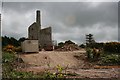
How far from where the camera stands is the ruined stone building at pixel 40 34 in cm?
2709

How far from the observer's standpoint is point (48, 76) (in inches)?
389

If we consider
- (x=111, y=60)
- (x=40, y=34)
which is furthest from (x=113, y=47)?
(x=40, y=34)

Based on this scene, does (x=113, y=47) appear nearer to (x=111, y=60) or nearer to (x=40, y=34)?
(x=111, y=60)

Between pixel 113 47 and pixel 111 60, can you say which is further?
pixel 113 47

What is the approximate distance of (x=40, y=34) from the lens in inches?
1093

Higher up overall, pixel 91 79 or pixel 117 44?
pixel 117 44

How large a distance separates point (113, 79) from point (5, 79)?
3.71 m

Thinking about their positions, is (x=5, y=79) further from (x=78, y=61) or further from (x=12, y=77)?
(x=78, y=61)

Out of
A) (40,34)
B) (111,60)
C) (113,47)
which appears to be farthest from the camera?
(40,34)


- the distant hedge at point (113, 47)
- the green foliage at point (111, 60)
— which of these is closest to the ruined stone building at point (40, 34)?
the distant hedge at point (113, 47)

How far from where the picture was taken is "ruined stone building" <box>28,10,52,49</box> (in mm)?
27094

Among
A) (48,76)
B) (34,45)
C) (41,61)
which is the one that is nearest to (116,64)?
(41,61)

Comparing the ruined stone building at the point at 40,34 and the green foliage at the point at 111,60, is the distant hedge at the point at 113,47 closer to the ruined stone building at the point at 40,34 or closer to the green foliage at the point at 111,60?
the green foliage at the point at 111,60

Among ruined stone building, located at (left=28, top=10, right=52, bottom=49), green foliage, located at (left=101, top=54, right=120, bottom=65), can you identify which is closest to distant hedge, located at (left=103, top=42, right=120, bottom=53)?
green foliage, located at (left=101, top=54, right=120, bottom=65)
